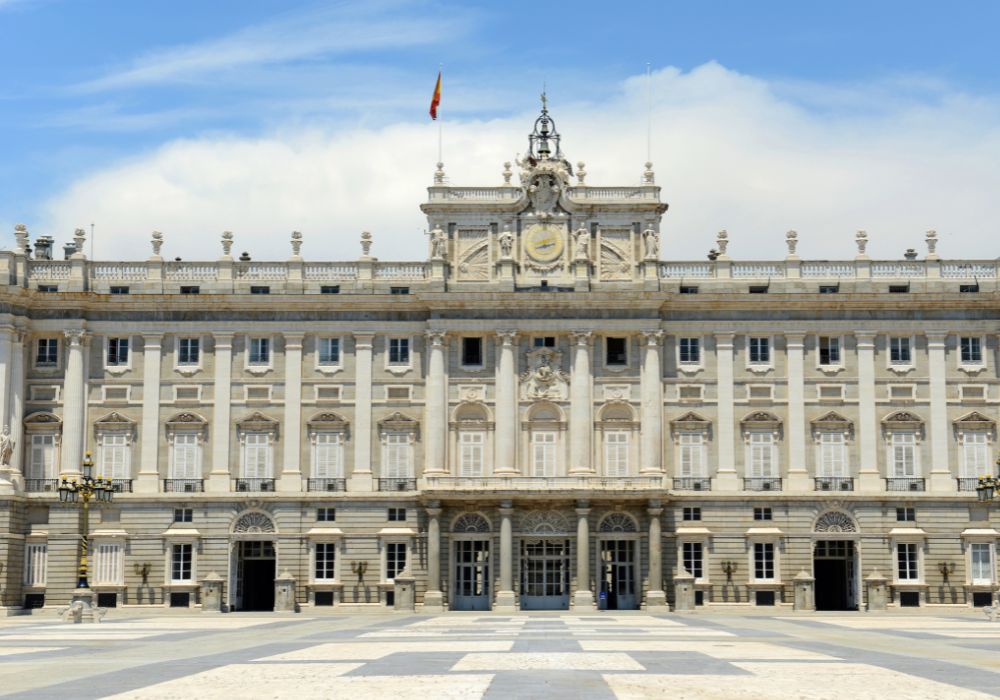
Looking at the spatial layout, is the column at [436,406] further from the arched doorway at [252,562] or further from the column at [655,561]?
the column at [655,561]

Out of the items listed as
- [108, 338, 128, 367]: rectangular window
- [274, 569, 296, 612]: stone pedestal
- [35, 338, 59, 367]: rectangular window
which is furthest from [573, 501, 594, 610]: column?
[35, 338, 59, 367]: rectangular window

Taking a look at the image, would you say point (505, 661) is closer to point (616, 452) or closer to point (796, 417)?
point (616, 452)

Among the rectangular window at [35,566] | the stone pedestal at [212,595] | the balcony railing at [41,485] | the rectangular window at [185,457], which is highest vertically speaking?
the rectangular window at [185,457]

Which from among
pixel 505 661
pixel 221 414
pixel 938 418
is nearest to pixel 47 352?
pixel 221 414

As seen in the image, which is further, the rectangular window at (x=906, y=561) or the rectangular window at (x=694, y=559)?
the rectangular window at (x=694, y=559)

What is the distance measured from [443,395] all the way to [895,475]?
2174 cm

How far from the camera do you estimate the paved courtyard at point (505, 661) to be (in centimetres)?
2177

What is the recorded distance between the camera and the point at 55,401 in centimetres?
6681

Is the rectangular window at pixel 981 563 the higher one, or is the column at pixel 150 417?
the column at pixel 150 417

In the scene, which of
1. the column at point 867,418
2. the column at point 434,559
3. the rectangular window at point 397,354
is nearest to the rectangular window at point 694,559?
the column at point 867,418

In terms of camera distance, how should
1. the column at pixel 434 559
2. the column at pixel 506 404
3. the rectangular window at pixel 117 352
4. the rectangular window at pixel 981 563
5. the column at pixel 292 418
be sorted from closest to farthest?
the column at pixel 434 559
the rectangular window at pixel 981 563
the column at pixel 506 404
the column at pixel 292 418
the rectangular window at pixel 117 352

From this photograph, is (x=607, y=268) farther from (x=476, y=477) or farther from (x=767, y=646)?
(x=767, y=646)

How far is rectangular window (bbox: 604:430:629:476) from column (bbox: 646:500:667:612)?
265cm

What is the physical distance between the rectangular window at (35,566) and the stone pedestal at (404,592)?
54.3 feet
